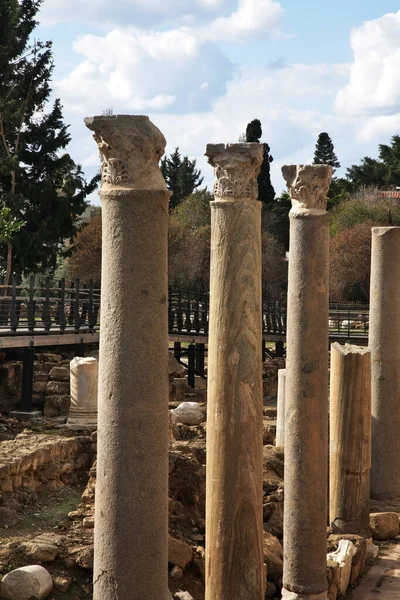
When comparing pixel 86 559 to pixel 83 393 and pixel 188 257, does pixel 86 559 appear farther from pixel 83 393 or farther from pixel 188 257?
pixel 188 257

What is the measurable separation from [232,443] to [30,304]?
1536 centimetres

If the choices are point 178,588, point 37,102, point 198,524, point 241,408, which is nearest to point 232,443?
point 241,408

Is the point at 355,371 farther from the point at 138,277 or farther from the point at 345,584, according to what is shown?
the point at 138,277

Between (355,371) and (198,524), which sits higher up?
(355,371)

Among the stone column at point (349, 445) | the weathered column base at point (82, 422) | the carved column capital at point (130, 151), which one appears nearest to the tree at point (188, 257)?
the weathered column base at point (82, 422)

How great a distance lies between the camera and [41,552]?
1077 cm

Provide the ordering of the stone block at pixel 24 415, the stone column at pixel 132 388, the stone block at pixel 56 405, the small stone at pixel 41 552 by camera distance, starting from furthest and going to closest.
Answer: the stone block at pixel 56 405
the stone block at pixel 24 415
the small stone at pixel 41 552
the stone column at pixel 132 388

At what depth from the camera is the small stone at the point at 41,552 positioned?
35.2 feet

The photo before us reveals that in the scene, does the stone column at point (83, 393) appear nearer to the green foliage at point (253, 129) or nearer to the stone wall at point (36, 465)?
the stone wall at point (36, 465)

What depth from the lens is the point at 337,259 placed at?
5419 centimetres

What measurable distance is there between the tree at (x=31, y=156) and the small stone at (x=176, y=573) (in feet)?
88.6

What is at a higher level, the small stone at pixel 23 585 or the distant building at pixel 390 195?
the distant building at pixel 390 195

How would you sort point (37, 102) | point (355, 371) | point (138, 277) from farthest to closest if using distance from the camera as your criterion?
1. point (37, 102)
2. point (355, 371)
3. point (138, 277)

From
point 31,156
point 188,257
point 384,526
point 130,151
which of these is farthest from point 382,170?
point 130,151
